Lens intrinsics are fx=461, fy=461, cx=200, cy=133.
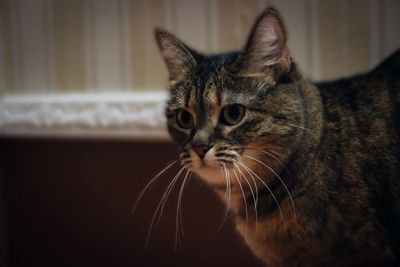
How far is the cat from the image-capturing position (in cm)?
78

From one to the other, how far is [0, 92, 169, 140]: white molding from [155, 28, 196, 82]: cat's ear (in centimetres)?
32

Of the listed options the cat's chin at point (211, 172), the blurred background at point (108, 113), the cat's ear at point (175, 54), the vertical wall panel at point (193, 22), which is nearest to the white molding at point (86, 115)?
the blurred background at point (108, 113)

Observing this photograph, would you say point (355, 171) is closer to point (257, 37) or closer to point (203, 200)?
point (257, 37)

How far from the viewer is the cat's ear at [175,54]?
0.89m

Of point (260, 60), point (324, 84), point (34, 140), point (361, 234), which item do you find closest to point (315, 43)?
point (324, 84)

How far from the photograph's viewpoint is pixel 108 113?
4.20 feet

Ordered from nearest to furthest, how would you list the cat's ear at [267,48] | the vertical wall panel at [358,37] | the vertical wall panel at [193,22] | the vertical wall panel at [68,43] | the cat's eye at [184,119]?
the cat's ear at [267,48] → the cat's eye at [184,119] → the vertical wall panel at [358,37] → the vertical wall panel at [193,22] → the vertical wall panel at [68,43]

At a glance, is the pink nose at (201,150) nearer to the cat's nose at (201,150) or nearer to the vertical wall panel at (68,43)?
the cat's nose at (201,150)

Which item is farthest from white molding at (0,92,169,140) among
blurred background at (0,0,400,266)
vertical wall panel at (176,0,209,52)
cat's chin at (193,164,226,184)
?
cat's chin at (193,164,226,184)

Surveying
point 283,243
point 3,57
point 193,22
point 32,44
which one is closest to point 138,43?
point 193,22

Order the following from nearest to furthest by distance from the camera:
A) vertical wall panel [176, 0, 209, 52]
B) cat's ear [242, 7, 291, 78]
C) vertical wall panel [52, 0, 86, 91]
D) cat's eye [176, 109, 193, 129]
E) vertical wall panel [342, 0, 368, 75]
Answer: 1. cat's ear [242, 7, 291, 78]
2. cat's eye [176, 109, 193, 129]
3. vertical wall panel [342, 0, 368, 75]
4. vertical wall panel [176, 0, 209, 52]
5. vertical wall panel [52, 0, 86, 91]

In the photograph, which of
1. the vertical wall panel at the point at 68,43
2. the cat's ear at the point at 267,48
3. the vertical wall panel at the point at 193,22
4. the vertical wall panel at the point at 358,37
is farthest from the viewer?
the vertical wall panel at the point at 68,43

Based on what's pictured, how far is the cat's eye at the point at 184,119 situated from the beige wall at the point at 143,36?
43 cm

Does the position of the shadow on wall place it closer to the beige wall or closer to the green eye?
the beige wall
